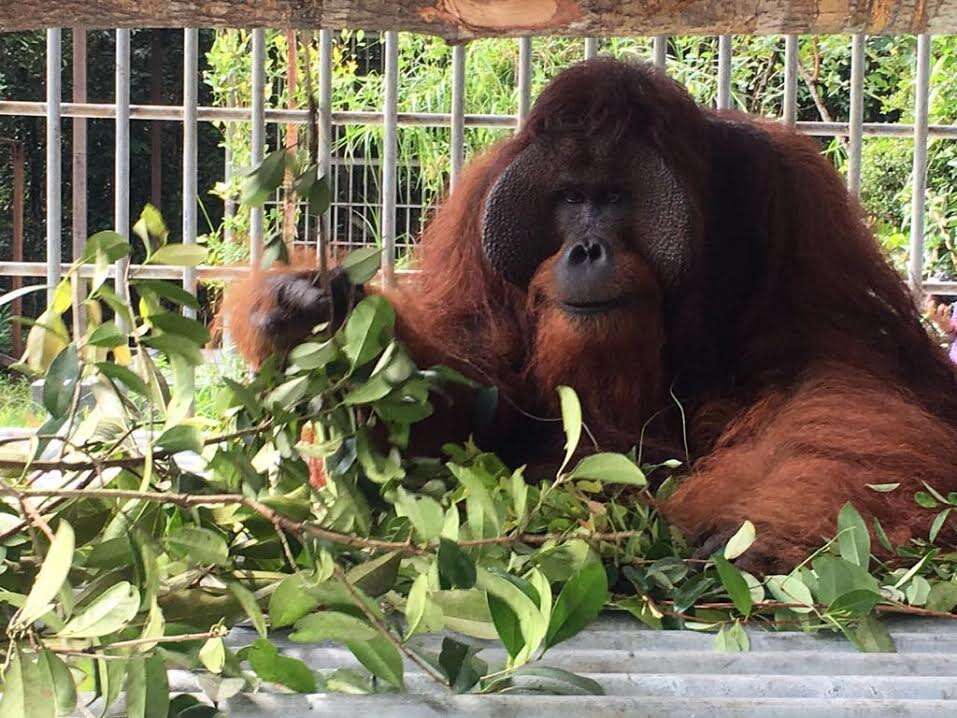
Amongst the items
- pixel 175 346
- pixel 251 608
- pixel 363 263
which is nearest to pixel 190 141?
pixel 363 263

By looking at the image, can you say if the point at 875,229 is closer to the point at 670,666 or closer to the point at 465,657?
the point at 670,666

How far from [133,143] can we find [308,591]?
8.65 m

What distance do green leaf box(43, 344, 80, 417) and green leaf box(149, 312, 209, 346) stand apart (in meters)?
0.18

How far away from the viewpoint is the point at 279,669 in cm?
121

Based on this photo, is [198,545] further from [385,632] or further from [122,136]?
[122,136]

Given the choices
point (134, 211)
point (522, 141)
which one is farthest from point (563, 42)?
point (522, 141)

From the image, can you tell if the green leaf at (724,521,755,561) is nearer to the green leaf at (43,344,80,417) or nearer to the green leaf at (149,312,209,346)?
the green leaf at (149,312,209,346)

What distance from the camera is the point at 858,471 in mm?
2061

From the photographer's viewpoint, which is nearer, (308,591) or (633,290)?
(308,591)

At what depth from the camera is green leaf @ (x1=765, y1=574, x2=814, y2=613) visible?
5.08ft

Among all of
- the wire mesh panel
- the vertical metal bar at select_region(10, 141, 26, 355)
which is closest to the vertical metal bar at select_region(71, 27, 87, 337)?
the wire mesh panel

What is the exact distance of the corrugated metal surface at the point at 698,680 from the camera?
1.16 metres

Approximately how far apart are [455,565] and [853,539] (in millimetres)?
642

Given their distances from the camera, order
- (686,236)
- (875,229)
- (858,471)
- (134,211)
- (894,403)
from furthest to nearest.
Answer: (134,211)
(875,229)
(686,236)
(894,403)
(858,471)
